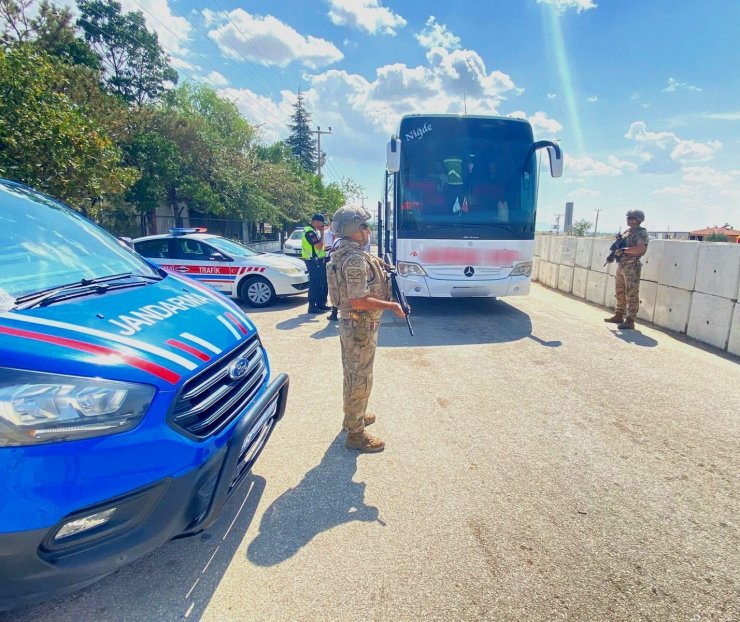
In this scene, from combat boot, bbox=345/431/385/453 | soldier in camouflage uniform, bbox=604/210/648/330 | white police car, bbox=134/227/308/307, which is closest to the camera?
combat boot, bbox=345/431/385/453

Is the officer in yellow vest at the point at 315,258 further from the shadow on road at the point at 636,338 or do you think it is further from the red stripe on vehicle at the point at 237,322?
the shadow on road at the point at 636,338

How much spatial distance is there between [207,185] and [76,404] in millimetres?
15709

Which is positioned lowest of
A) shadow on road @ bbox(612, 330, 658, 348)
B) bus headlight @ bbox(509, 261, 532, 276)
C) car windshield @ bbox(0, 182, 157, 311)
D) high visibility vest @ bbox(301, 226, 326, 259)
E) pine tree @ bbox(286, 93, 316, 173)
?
shadow on road @ bbox(612, 330, 658, 348)

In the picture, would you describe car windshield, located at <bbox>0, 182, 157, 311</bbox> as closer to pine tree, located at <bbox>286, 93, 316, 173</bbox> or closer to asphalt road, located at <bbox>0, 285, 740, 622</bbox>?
asphalt road, located at <bbox>0, 285, 740, 622</bbox>

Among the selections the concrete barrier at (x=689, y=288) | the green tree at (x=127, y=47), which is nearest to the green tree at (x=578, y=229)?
the concrete barrier at (x=689, y=288)

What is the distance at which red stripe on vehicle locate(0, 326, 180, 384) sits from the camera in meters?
1.52

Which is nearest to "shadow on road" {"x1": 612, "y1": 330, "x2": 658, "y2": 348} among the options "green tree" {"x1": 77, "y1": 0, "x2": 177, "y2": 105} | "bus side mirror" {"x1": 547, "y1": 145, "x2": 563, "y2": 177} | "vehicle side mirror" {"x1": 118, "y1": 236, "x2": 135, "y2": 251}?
"bus side mirror" {"x1": 547, "y1": 145, "x2": 563, "y2": 177}

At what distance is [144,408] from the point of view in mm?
1567

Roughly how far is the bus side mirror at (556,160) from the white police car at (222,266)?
16.1 ft

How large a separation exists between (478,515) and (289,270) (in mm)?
6506

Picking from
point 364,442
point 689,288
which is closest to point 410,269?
point 364,442

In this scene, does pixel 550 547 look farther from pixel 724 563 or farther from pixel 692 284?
pixel 692 284

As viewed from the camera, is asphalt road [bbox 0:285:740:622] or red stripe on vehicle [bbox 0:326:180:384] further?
→ asphalt road [bbox 0:285:740:622]

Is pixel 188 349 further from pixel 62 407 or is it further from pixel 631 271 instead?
pixel 631 271
